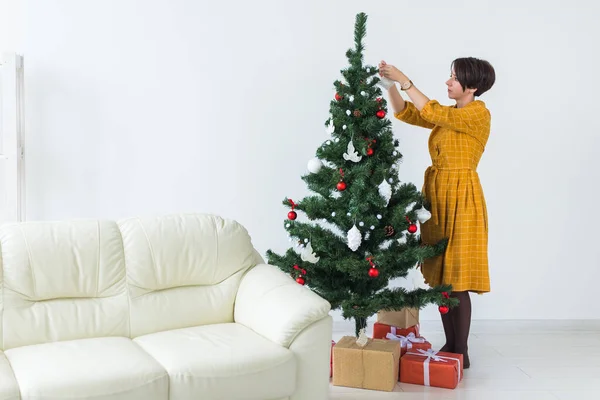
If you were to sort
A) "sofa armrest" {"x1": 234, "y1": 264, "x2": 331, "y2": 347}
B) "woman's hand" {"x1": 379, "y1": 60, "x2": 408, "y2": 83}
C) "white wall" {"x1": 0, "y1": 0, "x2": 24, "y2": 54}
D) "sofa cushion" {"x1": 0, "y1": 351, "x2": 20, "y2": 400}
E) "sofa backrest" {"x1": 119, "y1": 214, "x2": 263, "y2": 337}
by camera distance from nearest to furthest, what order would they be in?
"sofa cushion" {"x1": 0, "y1": 351, "x2": 20, "y2": 400} < "sofa armrest" {"x1": 234, "y1": 264, "x2": 331, "y2": 347} < "sofa backrest" {"x1": 119, "y1": 214, "x2": 263, "y2": 337} < "woman's hand" {"x1": 379, "y1": 60, "x2": 408, "y2": 83} < "white wall" {"x1": 0, "y1": 0, "x2": 24, "y2": 54}

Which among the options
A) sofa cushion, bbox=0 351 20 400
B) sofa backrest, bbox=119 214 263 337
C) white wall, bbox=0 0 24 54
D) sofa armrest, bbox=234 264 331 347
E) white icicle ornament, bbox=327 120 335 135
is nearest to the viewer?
sofa cushion, bbox=0 351 20 400

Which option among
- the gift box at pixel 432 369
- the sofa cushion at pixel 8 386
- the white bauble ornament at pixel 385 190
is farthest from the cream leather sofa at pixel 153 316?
the gift box at pixel 432 369

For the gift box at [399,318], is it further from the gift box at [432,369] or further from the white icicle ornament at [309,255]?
the white icicle ornament at [309,255]

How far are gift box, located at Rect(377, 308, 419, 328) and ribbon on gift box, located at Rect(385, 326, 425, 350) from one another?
0.04m

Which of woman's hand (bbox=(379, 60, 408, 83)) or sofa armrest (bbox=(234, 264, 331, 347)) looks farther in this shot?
woman's hand (bbox=(379, 60, 408, 83))

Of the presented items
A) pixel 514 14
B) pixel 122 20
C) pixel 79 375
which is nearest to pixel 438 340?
pixel 514 14

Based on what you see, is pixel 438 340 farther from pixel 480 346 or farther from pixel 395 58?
pixel 395 58

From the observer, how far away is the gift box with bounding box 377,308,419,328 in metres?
3.59

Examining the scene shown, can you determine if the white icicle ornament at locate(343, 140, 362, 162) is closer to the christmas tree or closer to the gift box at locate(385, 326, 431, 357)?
the christmas tree

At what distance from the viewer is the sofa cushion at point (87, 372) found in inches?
87.4

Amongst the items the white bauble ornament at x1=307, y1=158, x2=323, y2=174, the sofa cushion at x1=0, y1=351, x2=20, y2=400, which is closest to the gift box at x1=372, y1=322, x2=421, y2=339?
the white bauble ornament at x1=307, y1=158, x2=323, y2=174

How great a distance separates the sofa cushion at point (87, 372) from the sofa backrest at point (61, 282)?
13 centimetres

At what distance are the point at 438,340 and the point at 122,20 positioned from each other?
268cm

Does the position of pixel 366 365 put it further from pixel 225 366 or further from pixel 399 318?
pixel 225 366
